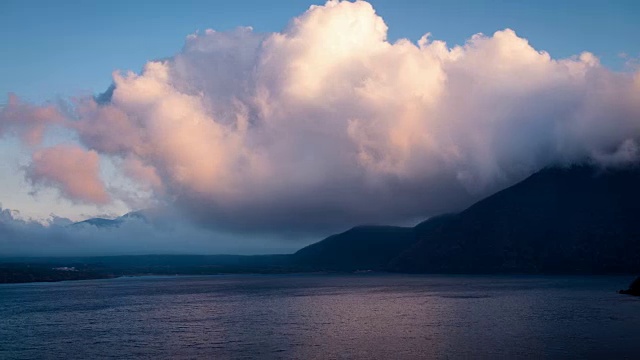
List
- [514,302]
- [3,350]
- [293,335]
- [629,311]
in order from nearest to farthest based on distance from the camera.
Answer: [3,350]
[293,335]
[629,311]
[514,302]

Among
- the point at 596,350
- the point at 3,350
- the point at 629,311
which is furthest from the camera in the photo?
the point at 629,311

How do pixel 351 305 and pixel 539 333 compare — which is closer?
pixel 539 333

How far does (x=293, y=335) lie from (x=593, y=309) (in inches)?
3209

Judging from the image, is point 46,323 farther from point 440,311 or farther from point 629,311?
point 629,311

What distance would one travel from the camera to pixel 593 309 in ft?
Result: 485

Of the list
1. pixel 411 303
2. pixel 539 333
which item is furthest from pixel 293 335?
pixel 411 303

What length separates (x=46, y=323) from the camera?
146 metres

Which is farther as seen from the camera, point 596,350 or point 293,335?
point 293,335

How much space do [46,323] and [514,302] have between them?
12881cm

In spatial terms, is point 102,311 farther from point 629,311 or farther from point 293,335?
point 629,311

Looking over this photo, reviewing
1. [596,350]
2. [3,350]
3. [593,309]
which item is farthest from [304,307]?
[596,350]

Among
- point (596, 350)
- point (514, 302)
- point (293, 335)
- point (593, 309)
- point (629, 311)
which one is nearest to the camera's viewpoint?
point (596, 350)

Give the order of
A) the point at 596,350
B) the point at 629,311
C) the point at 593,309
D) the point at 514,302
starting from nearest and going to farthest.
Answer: the point at 596,350, the point at 629,311, the point at 593,309, the point at 514,302

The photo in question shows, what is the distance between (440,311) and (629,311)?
4416 cm
